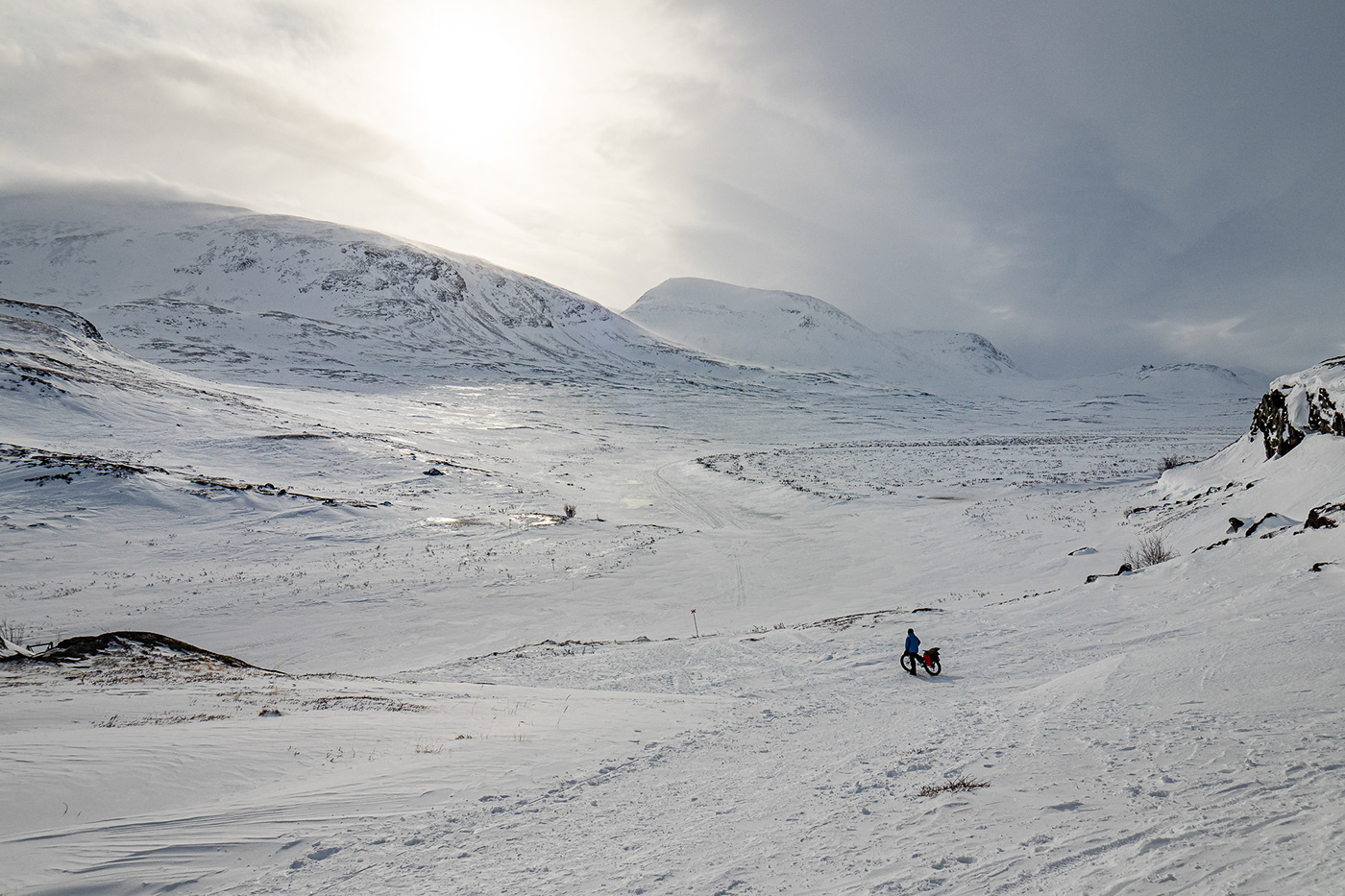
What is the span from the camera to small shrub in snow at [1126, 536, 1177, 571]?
60.2 feet

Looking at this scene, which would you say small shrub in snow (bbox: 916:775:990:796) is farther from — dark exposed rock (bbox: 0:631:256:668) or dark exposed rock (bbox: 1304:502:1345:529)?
dark exposed rock (bbox: 0:631:256:668)

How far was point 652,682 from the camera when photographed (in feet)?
43.3

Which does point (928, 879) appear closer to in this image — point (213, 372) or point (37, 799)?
point (37, 799)

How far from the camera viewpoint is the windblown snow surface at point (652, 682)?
5.05 meters

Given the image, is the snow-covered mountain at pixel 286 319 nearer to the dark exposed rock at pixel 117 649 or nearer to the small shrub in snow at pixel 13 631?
the small shrub in snow at pixel 13 631

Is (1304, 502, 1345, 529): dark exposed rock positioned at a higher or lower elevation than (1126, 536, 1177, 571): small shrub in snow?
higher

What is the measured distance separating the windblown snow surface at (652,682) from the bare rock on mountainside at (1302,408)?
1.27 meters

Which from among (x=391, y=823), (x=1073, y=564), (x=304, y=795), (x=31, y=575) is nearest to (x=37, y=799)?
(x=304, y=795)

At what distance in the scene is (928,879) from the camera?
14.8 ft

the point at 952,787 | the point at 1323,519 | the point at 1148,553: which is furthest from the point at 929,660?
the point at 1148,553

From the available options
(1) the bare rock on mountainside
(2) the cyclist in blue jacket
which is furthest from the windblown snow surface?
(1) the bare rock on mountainside

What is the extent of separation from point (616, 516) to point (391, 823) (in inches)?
1189

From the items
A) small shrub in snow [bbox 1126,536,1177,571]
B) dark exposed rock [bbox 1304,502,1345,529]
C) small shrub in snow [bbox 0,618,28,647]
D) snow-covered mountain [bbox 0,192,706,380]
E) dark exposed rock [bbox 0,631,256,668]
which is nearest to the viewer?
dark exposed rock [bbox 0,631,256,668]

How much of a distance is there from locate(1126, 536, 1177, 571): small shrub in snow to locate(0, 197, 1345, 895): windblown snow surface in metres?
0.90
